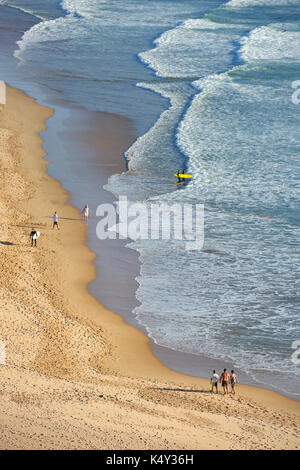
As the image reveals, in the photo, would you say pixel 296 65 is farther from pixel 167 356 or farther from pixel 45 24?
pixel 167 356

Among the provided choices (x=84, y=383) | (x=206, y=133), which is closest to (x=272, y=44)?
(x=206, y=133)

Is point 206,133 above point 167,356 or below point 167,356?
above

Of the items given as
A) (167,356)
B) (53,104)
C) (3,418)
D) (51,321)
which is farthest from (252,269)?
(53,104)

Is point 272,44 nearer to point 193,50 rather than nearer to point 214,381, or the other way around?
point 193,50

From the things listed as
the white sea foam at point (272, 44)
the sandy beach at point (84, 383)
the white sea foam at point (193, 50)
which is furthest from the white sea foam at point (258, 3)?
the sandy beach at point (84, 383)

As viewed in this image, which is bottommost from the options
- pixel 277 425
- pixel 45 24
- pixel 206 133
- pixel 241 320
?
pixel 277 425

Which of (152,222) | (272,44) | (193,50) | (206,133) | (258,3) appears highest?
(258,3)

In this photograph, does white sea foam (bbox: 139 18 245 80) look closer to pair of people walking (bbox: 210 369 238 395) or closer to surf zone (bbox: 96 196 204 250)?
surf zone (bbox: 96 196 204 250)
